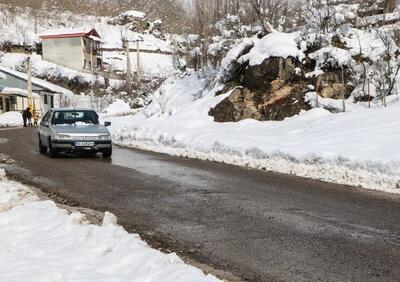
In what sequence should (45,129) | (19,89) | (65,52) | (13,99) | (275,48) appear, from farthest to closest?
(65,52)
(13,99)
(19,89)
(275,48)
(45,129)

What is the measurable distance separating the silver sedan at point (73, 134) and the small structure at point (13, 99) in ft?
160

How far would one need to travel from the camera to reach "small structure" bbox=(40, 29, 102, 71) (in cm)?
8929

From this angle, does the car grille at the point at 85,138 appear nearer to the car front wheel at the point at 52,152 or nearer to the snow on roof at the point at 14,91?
the car front wheel at the point at 52,152

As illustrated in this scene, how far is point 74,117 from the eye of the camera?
18219 millimetres

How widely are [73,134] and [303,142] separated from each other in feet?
23.5

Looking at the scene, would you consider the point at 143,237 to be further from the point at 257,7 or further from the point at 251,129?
the point at 257,7

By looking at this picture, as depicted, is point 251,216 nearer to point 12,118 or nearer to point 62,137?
point 62,137

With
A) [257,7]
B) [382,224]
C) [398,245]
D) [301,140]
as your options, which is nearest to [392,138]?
[301,140]

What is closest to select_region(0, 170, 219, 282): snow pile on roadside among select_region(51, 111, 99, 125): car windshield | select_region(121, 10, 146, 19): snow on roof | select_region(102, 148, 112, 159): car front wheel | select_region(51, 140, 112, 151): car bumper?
select_region(51, 140, 112, 151): car bumper

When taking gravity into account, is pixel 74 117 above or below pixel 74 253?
above

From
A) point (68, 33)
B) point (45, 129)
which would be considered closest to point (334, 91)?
point (45, 129)

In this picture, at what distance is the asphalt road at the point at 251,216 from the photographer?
18.0 feet

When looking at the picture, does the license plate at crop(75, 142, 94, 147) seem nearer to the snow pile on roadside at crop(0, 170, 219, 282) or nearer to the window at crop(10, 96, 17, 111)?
the snow pile on roadside at crop(0, 170, 219, 282)

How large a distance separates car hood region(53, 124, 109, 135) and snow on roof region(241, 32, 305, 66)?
9376 millimetres
